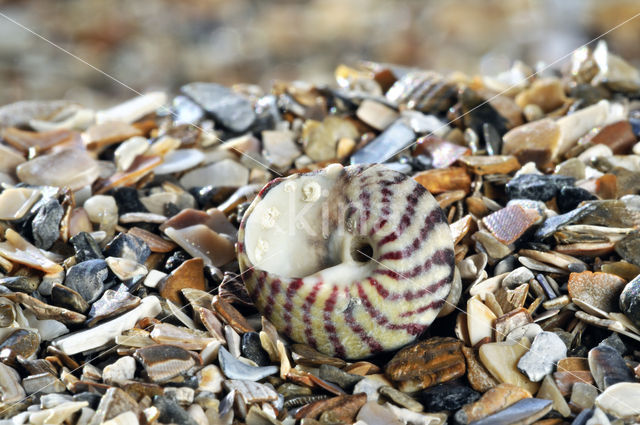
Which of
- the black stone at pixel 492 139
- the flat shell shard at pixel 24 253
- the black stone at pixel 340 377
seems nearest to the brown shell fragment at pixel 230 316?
the black stone at pixel 340 377

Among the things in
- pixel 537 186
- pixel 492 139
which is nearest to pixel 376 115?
pixel 492 139

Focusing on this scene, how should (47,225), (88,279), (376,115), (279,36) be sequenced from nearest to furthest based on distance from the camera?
1. (88,279)
2. (47,225)
3. (376,115)
4. (279,36)

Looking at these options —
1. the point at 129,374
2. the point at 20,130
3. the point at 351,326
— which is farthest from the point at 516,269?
the point at 20,130

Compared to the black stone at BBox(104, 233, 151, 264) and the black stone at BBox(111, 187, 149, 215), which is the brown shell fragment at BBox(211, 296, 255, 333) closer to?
the black stone at BBox(104, 233, 151, 264)

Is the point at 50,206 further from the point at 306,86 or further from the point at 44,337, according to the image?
the point at 306,86

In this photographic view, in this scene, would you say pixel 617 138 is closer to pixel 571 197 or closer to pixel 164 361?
pixel 571 197

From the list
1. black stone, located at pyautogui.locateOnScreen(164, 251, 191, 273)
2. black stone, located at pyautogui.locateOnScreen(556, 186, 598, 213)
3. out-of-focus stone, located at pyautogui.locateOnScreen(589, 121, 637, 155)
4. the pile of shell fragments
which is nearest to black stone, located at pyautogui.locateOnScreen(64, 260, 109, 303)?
the pile of shell fragments
